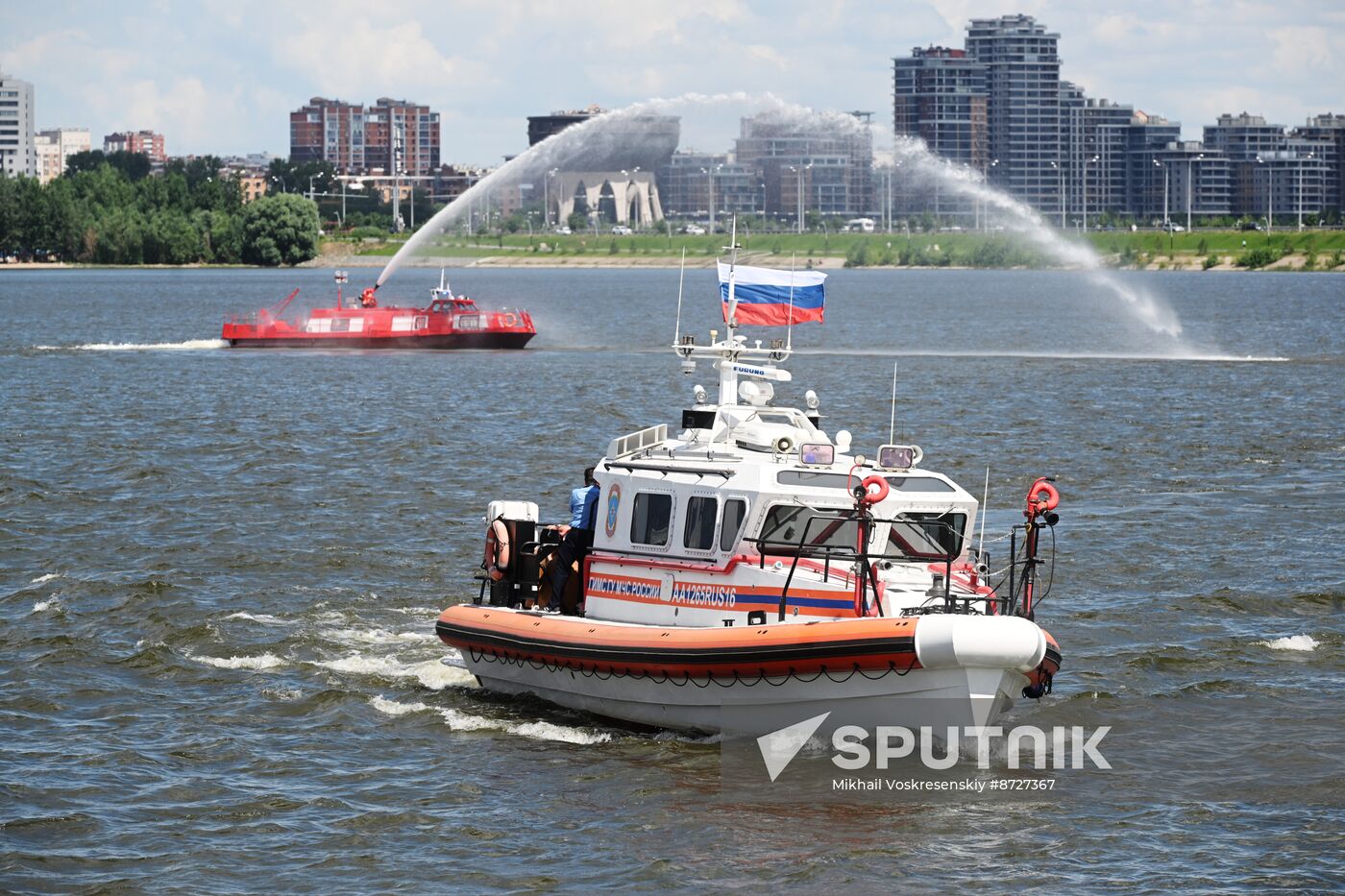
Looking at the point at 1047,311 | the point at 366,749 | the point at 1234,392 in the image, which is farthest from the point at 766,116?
the point at 1047,311

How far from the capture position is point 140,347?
93.3 m

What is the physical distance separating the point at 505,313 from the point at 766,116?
23.1 meters

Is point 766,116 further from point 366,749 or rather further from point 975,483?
point 366,749

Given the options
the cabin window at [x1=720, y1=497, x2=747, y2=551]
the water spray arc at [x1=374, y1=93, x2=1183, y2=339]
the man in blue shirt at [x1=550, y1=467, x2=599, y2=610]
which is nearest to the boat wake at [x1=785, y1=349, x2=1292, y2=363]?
the water spray arc at [x1=374, y1=93, x2=1183, y2=339]

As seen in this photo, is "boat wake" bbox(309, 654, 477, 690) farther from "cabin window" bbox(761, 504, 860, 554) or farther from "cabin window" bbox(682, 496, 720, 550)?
"cabin window" bbox(761, 504, 860, 554)

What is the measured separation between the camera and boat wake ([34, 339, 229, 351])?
91.8 meters

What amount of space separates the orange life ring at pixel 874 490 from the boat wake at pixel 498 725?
4.81 meters

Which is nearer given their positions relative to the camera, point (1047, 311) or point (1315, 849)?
point (1315, 849)

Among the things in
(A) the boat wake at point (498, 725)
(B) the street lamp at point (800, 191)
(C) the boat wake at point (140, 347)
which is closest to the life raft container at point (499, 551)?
(A) the boat wake at point (498, 725)

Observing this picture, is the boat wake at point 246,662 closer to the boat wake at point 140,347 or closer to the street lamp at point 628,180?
the boat wake at point 140,347

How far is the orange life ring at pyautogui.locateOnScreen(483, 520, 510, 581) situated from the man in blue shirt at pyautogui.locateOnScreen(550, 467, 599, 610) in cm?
86

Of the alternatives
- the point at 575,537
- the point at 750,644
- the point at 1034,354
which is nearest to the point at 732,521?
the point at 750,644

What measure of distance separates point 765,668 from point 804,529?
1.82 metres

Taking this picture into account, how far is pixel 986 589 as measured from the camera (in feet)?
72.5
